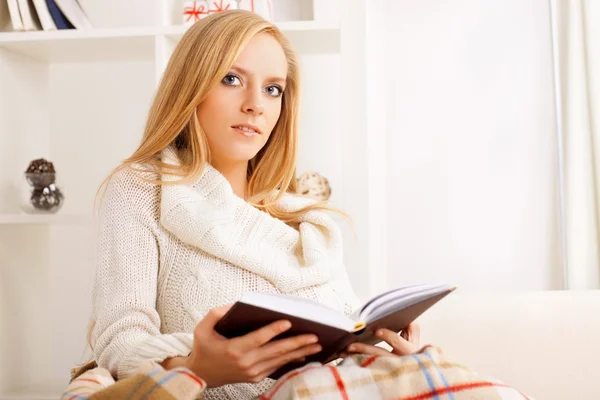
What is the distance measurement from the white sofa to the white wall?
2.62ft

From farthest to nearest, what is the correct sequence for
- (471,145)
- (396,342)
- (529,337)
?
(471,145) → (529,337) → (396,342)

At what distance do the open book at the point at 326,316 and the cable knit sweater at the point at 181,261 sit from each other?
25 cm

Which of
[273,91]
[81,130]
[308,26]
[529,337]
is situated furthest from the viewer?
[81,130]

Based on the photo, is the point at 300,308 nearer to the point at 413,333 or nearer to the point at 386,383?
the point at 386,383

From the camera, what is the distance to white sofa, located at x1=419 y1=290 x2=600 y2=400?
69.6 inches

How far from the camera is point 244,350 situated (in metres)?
1.12

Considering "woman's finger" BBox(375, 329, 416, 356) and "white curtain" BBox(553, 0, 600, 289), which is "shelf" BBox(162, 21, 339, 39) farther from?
"woman's finger" BBox(375, 329, 416, 356)

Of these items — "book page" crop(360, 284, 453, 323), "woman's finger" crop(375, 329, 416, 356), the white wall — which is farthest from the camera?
the white wall

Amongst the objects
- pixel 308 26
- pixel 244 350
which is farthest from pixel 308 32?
pixel 244 350

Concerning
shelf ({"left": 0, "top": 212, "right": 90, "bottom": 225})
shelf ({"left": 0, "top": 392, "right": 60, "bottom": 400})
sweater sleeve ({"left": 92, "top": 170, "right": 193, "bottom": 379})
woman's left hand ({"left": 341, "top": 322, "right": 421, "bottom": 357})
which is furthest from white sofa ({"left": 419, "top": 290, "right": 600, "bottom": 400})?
shelf ({"left": 0, "top": 392, "right": 60, "bottom": 400})

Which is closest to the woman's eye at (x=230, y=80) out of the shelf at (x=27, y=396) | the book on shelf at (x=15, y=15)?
the book on shelf at (x=15, y=15)

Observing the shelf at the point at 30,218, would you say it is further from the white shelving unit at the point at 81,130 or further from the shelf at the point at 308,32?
the shelf at the point at 308,32

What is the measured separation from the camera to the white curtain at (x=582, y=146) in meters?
2.49

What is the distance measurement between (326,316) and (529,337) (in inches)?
35.4
